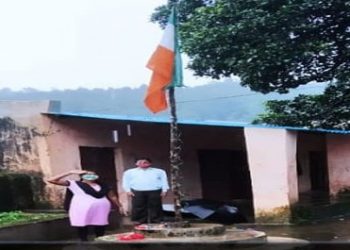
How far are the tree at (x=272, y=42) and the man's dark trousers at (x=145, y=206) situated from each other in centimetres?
94

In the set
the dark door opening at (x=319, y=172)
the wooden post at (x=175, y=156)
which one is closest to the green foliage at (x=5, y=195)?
the wooden post at (x=175, y=156)

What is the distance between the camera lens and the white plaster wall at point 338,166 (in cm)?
627

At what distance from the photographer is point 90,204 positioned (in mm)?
5891

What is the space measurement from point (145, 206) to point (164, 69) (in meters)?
0.99

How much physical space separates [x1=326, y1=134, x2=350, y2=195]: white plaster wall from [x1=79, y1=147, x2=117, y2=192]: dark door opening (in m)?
1.64

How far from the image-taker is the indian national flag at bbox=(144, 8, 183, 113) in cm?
579

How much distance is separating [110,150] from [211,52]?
113 cm

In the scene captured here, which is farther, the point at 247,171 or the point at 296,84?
the point at 247,171

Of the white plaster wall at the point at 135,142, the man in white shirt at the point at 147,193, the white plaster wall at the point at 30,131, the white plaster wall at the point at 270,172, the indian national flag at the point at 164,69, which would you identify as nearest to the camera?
the indian national flag at the point at 164,69

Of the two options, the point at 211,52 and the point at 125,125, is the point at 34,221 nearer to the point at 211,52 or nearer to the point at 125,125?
the point at 125,125

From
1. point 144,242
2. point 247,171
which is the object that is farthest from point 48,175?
point 247,171

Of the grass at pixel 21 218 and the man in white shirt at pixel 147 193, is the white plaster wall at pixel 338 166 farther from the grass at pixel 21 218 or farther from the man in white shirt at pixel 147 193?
the grass at pixel 21 218

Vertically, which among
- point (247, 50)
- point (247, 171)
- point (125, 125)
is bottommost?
point (247, 171)

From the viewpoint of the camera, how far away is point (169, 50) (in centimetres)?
584
